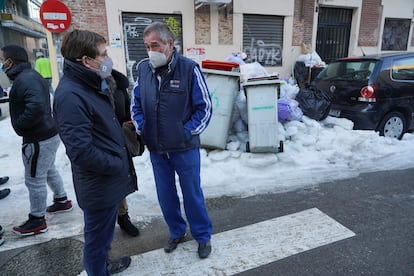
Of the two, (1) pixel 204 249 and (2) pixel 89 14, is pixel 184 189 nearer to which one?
(1) pixel 204 249

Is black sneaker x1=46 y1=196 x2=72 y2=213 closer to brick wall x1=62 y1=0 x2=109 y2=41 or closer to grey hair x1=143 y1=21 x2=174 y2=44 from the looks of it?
grey hair x1=143 y1=21 x2=174 y2=44

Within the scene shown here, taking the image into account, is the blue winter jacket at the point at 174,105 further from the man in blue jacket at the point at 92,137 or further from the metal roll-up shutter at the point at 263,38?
the metal roll-up shutter at the point at 263,38

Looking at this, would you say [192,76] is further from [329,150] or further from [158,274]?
[329,150]

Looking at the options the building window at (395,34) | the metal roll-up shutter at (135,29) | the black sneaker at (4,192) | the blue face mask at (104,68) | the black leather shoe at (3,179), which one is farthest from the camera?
the building window at (395,34)

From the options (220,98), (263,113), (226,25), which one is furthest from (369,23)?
(220,98)

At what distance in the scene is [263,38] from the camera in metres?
10.7

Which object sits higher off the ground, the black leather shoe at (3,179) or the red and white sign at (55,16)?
the red and white sign at (55,16)

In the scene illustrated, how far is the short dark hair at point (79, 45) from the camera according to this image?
1.89 m

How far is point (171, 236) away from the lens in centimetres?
286

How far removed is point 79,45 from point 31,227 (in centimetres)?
A: 208

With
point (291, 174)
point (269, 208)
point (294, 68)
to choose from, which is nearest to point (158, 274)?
point (269, 208)

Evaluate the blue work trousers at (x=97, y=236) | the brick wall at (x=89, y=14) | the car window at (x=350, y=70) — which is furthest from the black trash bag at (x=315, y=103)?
the brick wall at (x=89, y=14)

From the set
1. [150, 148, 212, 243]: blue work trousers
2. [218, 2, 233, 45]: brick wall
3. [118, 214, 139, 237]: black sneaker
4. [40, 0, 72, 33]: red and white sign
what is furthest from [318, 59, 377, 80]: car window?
[40, 0, 72, 33]: red and white sign

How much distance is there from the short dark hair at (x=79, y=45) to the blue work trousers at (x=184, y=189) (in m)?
1.01
